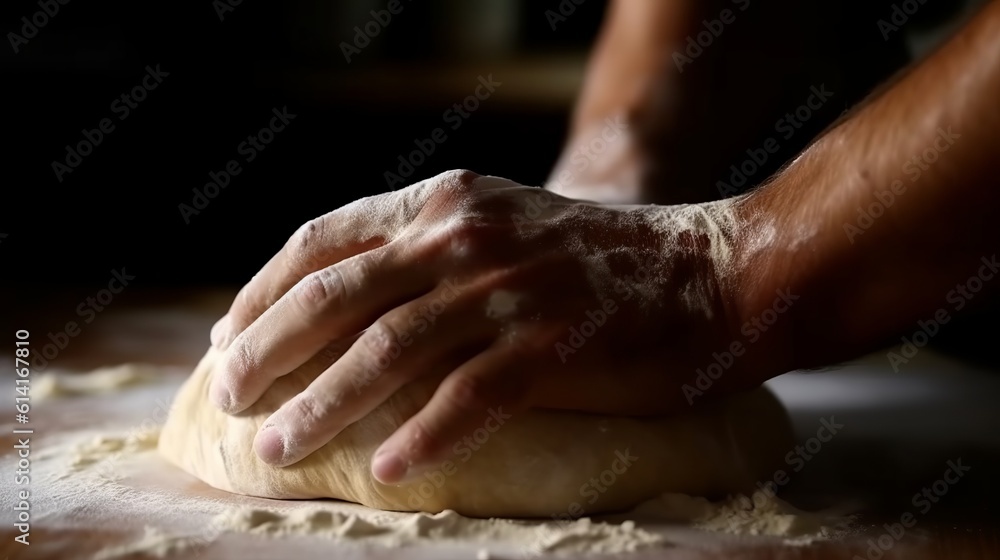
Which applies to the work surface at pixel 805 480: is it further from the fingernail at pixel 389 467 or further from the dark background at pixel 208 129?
the dark background at pixel 208 129

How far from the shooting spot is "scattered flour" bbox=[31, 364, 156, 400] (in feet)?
4.74

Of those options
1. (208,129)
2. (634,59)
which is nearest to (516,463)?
(634,59)

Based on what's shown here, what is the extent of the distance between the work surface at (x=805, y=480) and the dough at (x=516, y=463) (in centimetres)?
5

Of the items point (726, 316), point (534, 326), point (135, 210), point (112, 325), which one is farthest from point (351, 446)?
point (135, 210)

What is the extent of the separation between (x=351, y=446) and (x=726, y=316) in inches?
16.8

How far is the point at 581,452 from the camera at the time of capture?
93cm

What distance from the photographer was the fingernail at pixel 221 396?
98cm

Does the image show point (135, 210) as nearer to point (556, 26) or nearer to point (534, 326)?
point (556, 26)

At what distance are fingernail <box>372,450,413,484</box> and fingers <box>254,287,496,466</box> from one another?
6 centimetres

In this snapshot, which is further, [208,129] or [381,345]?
[208,129]

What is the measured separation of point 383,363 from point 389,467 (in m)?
0.10

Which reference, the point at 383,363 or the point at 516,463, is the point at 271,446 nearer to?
the point at 383,363

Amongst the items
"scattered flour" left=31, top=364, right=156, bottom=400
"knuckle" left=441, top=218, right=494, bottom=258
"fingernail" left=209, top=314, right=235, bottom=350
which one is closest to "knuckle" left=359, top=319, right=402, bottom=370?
"knuckle" left=441, top=218, right=494, bottom=258

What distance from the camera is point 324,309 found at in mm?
912
